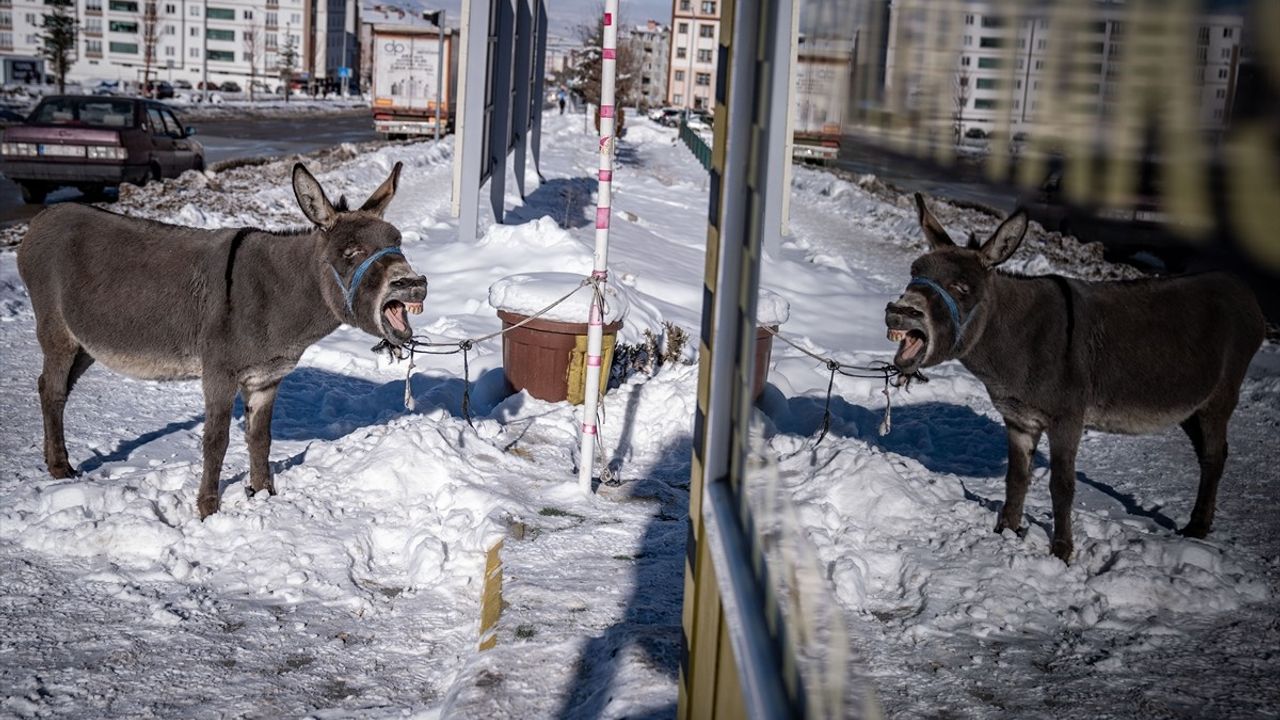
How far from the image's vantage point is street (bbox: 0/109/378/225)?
18359 millimetres

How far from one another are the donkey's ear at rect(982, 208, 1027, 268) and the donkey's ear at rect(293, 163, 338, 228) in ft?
13.9

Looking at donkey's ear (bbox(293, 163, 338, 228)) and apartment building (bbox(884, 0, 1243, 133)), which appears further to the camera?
donkey's ear (bbox(293, 163, 338, 228))

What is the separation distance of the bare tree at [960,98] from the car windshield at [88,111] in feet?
63.6

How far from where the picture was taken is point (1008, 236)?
1.57 m

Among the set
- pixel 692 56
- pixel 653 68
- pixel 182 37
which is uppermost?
pixel 182 37

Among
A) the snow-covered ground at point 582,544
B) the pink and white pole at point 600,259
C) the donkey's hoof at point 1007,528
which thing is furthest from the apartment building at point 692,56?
the donkey's hoof at point 1007,528

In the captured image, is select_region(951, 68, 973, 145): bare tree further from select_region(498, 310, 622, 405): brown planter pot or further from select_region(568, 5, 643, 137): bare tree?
select_region(568, 5, 643, 137): bare tree

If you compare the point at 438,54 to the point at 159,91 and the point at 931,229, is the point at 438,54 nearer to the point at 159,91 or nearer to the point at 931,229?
the point at 931,229

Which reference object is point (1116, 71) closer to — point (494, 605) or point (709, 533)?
point (709, 533)

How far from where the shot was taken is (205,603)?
4.78 m

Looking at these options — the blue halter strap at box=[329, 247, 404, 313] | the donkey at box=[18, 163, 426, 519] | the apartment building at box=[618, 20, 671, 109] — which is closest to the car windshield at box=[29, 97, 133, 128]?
the donkey at box=[18, 163, 426, 519]

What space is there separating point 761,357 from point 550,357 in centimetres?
573

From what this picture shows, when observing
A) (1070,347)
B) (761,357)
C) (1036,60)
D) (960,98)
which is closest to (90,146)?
(1070,347)

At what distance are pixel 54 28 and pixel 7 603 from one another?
→ 2391 inches
